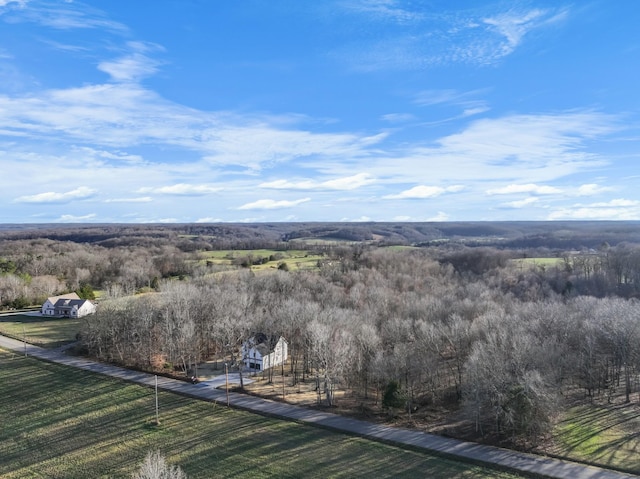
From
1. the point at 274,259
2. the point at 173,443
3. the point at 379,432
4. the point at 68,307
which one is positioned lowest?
the point at 173,443

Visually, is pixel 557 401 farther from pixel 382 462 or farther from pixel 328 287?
pixel 328 287

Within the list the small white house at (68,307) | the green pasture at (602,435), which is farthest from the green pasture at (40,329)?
the green pasture at (602,435)

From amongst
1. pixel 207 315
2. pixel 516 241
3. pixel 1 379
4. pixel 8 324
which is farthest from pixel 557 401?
pixel 516 241

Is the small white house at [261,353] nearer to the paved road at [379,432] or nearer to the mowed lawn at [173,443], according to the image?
the paved road at [379,432]

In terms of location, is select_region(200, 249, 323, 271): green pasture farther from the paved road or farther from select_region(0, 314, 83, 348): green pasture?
the paved road

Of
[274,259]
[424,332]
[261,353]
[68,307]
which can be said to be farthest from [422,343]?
[274,259]

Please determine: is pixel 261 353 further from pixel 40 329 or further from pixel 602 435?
pixel 40 329

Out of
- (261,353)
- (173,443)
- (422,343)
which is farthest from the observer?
(261,353)

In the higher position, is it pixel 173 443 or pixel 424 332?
pixel 424 332
